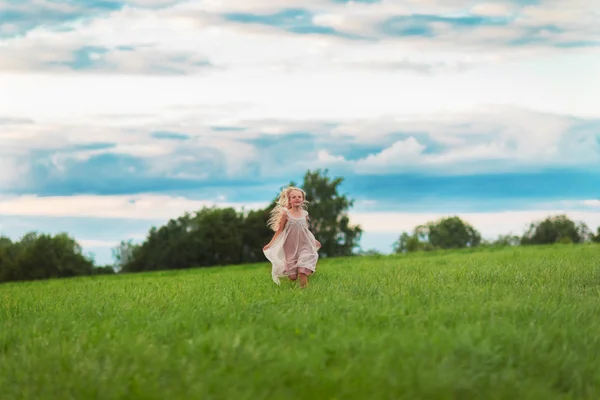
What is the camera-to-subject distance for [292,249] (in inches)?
627

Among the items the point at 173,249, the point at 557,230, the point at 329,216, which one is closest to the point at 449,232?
the point at 557,230

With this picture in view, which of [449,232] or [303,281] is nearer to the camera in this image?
[303,281]

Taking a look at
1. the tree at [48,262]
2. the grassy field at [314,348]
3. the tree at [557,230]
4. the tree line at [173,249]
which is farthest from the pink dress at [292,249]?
the tree at [557,230]

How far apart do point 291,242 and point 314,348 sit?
8.26m

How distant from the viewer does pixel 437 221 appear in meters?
89.6

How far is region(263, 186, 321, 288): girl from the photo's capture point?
51.8ft

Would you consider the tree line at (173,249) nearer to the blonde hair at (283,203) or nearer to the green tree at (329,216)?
the green tree at (329,216)

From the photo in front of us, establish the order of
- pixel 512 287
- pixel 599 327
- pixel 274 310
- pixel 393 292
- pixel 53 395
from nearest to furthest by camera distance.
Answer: pixel 53 395
pixel 599 327
pixel 274 310
pixel 393 292
pixel 512 287

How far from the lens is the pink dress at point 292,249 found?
15.8 meters

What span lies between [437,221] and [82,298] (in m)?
77.6

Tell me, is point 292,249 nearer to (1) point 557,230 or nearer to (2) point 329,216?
(2) point 329,216

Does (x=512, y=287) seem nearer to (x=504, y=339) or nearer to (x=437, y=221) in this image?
(x=504, y=339)


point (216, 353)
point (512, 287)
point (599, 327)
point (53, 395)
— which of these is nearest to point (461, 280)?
point (512, 287)

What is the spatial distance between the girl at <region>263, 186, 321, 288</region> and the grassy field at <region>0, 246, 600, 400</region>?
3.65 metres
